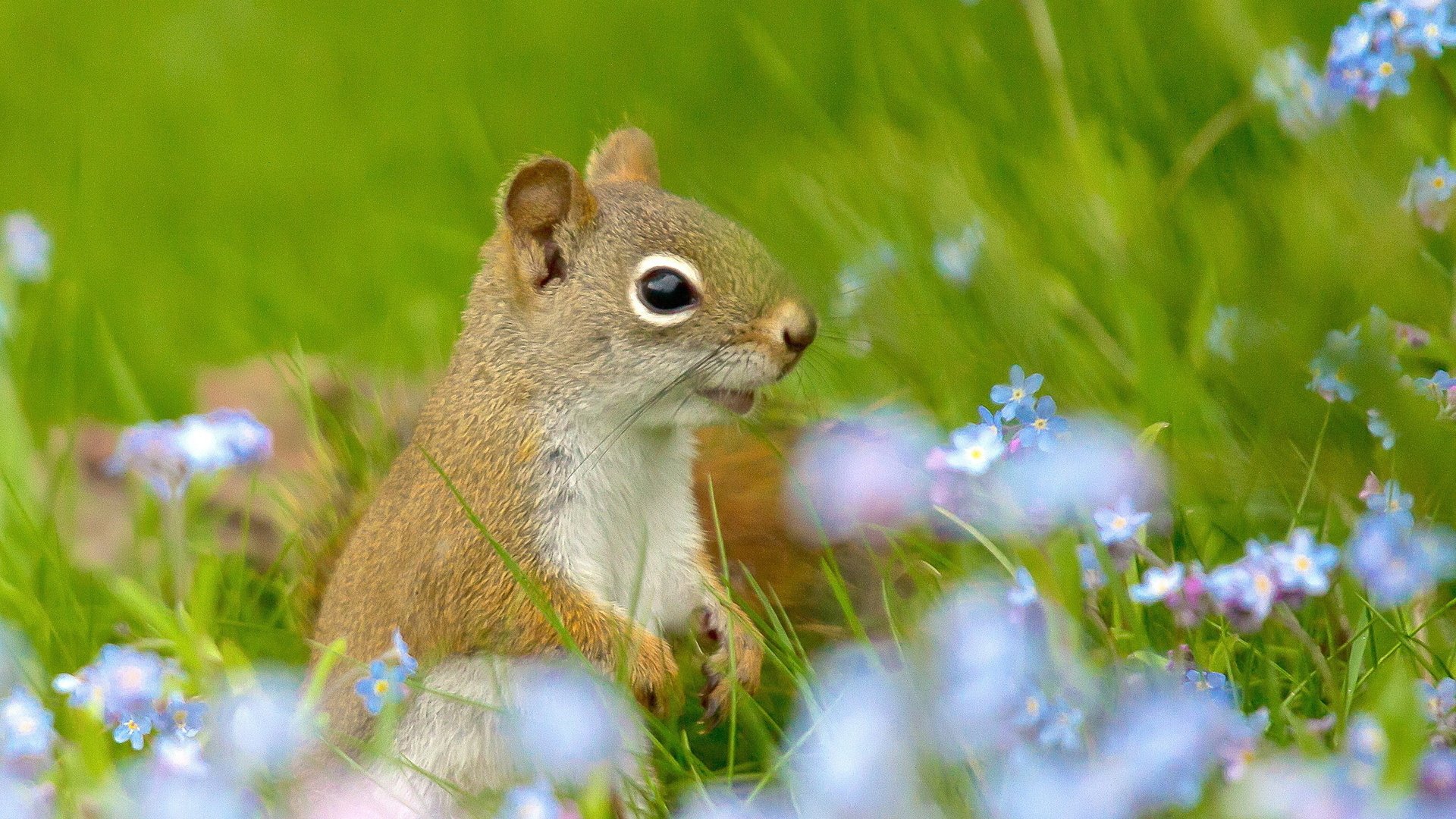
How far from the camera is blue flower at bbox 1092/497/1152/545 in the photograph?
6.01 feet

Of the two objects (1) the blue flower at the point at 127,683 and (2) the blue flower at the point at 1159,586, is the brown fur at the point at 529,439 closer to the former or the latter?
(1) the blue flower at the point at 127,683

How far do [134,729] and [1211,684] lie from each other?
1.45 meters

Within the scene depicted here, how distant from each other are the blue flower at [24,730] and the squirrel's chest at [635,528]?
77 cm

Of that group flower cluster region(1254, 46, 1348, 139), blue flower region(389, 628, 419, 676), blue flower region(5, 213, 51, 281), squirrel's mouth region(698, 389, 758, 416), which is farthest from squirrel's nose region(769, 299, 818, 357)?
blue flower region(5, 213, 51, 281)

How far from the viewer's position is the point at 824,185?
396 cm

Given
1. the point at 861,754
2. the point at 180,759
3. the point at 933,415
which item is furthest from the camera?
the point at 933,415

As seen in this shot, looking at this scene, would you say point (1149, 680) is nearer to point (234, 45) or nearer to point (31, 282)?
point (31, 282)

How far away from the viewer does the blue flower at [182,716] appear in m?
2.18

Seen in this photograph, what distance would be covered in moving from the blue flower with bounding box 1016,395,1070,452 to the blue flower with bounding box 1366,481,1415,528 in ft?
1.30

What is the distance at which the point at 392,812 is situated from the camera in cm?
237

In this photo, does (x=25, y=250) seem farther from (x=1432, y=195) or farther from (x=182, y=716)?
(x=1432, y=195)

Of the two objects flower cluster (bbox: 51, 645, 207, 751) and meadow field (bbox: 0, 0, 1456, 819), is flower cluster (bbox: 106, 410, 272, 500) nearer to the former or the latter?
meadow field (bbox: 0, 0, 1456, 819)

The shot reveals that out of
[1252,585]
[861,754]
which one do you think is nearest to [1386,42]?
A: [1252,585]

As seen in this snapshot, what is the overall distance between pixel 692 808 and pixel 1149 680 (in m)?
0.58
